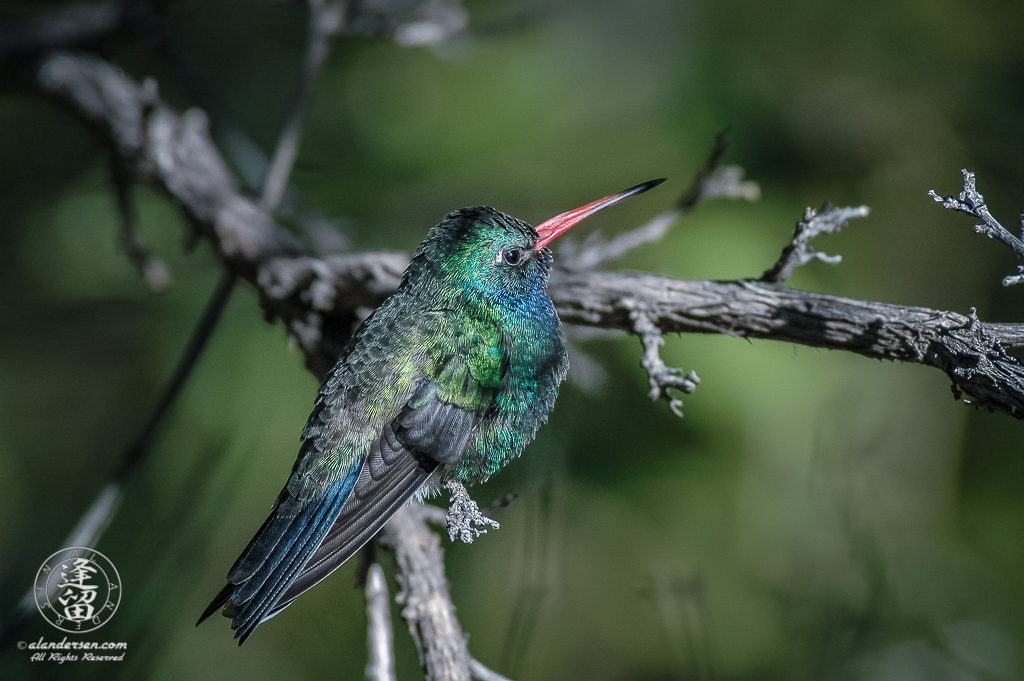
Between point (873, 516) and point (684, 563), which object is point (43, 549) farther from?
point (873, 516)

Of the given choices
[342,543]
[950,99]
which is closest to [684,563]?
[342,543]

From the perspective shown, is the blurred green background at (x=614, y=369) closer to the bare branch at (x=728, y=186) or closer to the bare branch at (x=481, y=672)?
the bare branch at (x=728, y=186)

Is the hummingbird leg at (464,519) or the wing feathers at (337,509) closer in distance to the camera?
the hummingbird leg at (464,519)

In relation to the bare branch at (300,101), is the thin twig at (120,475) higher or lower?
lower

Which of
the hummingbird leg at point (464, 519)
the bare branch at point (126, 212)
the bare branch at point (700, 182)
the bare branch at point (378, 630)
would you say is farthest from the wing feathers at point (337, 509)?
the bare branch at point (126, 212)

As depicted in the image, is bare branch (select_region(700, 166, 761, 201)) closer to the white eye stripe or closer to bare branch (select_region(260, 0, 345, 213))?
the white eye stripe

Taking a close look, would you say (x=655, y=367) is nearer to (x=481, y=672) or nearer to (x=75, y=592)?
(x=481, y=672)

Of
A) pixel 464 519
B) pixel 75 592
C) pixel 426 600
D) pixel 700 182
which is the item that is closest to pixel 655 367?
pixel 464 519

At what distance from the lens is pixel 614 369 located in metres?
2.73

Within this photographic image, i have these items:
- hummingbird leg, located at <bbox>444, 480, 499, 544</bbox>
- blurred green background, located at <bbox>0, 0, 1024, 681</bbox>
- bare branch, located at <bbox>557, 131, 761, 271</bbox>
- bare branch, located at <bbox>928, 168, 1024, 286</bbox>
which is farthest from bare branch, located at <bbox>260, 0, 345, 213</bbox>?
bare branch, located at <bbox>928, 168, 1024, 286</bbox>

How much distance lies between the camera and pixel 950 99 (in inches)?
116

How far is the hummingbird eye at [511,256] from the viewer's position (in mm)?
1443

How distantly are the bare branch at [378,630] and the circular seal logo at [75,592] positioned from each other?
94 centimetres

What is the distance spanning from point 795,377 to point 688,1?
1.87m
